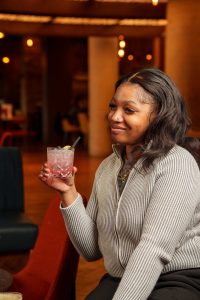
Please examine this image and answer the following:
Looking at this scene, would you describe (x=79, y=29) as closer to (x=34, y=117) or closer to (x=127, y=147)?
(x=34, y=117)

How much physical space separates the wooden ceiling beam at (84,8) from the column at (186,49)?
153 inches

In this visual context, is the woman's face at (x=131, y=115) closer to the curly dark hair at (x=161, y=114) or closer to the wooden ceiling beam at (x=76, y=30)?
the curly dark hair at (x=161, y=114)

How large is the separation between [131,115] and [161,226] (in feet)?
1.33

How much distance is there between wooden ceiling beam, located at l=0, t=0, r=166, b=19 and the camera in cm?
1205

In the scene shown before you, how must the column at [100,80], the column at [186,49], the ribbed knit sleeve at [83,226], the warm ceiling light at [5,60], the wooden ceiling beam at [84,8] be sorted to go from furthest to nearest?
the warm ceiling light at [5,60] < the column at [100,80] < the wooden ceiling beam at [84,8] < the column at [186,49] < the ribbed knit sleeve at [83,226]

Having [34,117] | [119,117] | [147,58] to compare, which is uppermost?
[119,117]

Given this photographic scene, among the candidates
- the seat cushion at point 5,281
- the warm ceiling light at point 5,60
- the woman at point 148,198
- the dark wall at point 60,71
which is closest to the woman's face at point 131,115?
the woman at point 148,198

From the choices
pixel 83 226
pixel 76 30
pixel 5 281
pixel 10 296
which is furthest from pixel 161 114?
pixel 76 30

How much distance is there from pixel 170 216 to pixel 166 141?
28 centimetres

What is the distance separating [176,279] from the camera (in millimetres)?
2084

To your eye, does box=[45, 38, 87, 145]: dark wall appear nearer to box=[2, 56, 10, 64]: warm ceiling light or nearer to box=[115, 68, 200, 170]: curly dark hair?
box=[2, 56, 10, 64]: warm ceiling light

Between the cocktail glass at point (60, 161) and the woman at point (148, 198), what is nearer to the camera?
the woman at point (148, 198)

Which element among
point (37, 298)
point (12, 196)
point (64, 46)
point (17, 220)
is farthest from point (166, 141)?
point (64, 46)

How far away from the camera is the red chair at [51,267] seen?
2732 mm
